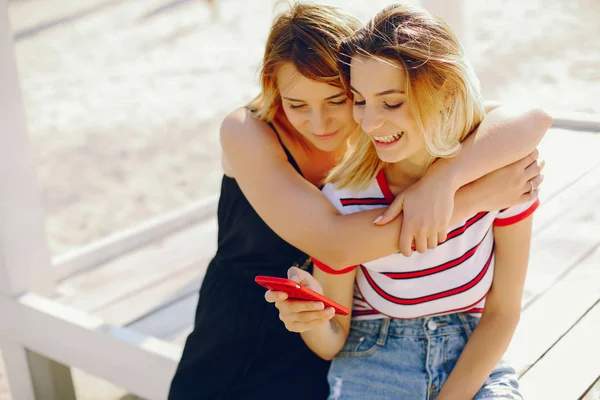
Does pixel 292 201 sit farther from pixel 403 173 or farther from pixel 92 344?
pixel 92 344

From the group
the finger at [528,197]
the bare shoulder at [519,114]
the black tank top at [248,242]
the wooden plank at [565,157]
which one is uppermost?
the bare shoulder at [519,114]

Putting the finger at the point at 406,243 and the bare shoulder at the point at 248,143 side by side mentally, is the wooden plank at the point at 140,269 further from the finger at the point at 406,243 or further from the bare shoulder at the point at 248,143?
the finger at the point at 406,243

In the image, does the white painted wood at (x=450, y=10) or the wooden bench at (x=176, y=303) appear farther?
the white painted wood at (x=450, y=10)

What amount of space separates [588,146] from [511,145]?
1652mm

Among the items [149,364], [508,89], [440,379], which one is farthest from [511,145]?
[508,89]

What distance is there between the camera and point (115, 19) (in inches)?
377

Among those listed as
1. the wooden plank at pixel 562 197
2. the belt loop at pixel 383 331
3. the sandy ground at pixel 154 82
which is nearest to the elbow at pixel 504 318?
the belt loop at pixel 383 331

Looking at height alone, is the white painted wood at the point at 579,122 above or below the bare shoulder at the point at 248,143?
below

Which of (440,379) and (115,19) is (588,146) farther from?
(115,19)

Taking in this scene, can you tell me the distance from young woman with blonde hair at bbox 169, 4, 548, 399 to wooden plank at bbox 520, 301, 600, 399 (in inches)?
20.5

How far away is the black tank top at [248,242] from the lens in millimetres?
2055

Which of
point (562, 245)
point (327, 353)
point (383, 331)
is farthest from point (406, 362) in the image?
point (562, 245)

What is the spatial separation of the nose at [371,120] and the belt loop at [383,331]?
1.47ft

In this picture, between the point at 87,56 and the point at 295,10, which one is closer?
the point at 295,10
